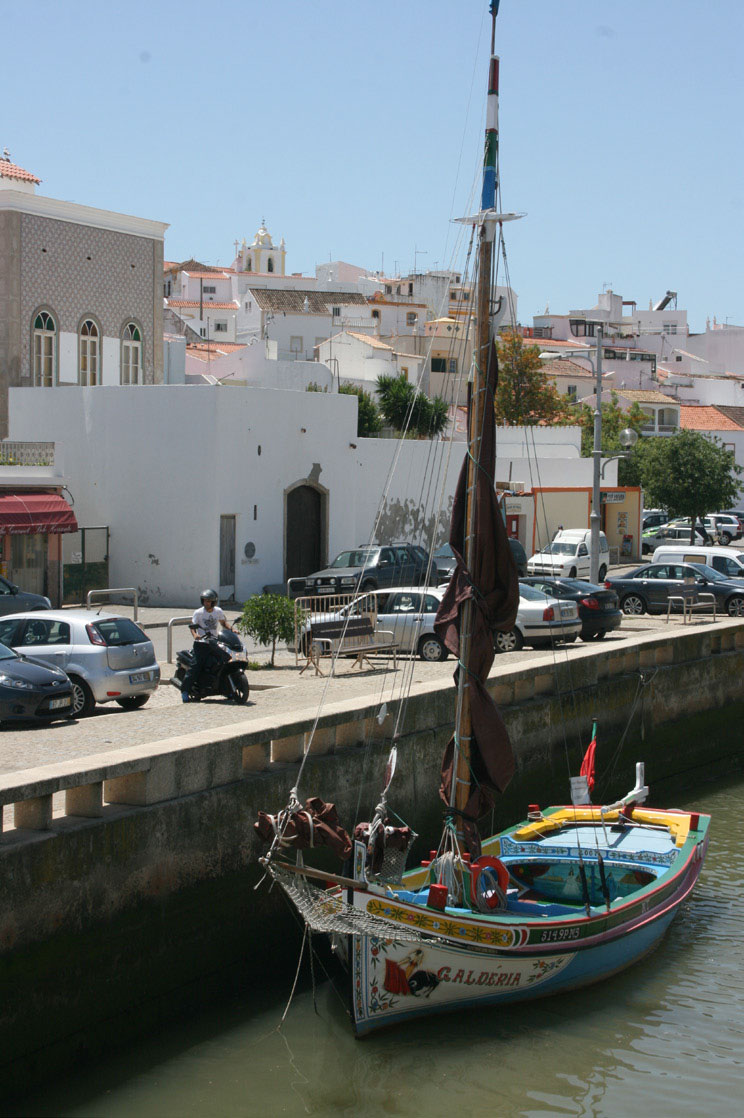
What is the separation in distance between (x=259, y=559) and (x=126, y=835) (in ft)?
70.5

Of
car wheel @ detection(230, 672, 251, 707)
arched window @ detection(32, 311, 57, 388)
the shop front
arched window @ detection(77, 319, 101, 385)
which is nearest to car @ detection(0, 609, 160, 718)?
car wheel @ detection(230, 672, 251, 707)

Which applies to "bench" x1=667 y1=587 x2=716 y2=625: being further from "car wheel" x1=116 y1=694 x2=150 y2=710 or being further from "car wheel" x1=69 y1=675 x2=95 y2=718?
"car wheel" x1=69 y1=675 x2=95 y2=718

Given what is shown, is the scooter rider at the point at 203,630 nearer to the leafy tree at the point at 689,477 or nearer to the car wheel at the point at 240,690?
the car wheel at the point at 240,690

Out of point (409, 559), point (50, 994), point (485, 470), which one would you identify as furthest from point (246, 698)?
point (409, 559)

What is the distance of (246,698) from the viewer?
17.8 meters

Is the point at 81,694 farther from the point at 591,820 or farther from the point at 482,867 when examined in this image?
the point at 482,867

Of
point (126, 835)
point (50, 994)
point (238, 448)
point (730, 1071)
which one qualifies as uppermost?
point (238, 448)

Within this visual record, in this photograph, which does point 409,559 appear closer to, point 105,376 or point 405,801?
point 105,376

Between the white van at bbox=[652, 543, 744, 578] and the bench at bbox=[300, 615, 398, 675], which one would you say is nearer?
the bench at bbox=[300, 615, 398, 675]

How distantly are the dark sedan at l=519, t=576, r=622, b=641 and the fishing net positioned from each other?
15912 millimetres

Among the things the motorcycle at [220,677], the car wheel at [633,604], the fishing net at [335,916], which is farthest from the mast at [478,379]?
the car wheel at [633,604]

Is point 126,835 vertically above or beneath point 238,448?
beneath

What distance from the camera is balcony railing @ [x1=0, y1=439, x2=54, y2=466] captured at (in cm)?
3094

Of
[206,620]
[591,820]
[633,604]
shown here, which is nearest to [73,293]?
[633,604]
